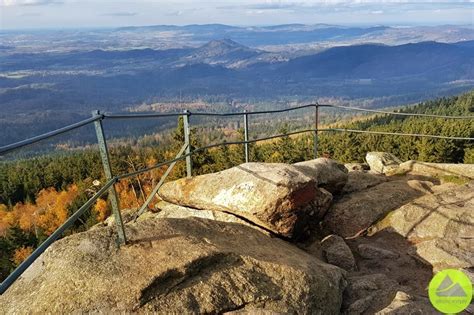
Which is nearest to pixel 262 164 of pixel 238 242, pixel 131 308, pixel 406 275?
pixel 238 242

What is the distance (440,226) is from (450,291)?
2619 millimetres

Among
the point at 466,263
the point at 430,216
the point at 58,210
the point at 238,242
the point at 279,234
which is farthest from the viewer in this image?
the point at 58,210

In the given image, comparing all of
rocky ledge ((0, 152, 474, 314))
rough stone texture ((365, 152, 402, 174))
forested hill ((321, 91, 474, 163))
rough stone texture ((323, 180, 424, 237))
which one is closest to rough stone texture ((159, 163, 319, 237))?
rocky ledge ((0, 152, 474, 314))

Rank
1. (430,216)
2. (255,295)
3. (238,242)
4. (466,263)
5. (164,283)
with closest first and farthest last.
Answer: (164,283) < (255,295) < (238,242) < (466,263) < (430,216)

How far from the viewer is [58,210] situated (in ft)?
221

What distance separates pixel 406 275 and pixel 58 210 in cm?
6871

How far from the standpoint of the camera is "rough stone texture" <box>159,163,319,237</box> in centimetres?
745

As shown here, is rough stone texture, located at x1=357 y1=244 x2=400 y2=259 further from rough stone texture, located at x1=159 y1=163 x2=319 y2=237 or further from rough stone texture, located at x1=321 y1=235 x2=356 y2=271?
rough stone texture, located at x1=159 y1=163 x2=319 y2=237

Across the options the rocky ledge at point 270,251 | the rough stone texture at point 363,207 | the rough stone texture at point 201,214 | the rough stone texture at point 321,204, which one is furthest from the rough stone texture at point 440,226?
the rough stone texture at point 201,214

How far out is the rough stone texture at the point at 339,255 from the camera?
23.2ft

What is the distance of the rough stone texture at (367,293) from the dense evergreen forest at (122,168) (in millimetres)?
19371

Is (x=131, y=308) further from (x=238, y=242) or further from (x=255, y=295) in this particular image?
(x=238, y=242)

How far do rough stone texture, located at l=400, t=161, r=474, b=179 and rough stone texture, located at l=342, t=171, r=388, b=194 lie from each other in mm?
1060

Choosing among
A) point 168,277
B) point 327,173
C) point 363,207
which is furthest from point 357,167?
point 168,277
